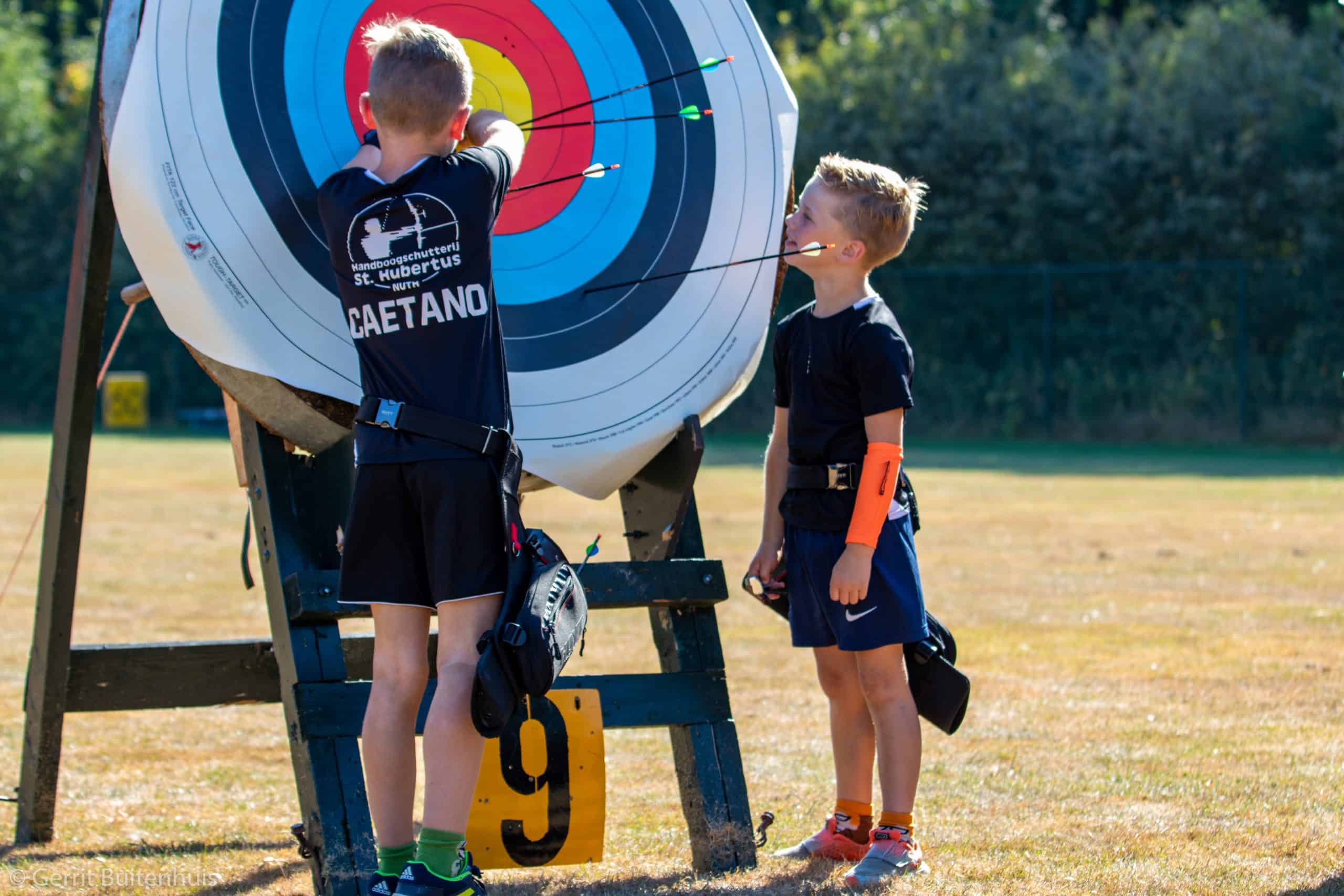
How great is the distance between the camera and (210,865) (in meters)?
3.53

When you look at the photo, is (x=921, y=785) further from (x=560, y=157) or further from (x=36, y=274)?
(x=36, y=274)

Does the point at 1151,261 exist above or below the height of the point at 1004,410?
above

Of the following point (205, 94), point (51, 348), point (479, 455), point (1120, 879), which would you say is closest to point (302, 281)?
point (205, 94)

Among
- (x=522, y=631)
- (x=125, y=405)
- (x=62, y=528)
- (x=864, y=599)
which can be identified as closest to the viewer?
(x=522, y=631)

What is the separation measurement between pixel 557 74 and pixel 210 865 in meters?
1.93

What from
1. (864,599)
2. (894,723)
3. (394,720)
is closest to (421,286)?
(394,720)

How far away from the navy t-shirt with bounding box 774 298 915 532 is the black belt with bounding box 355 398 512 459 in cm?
78

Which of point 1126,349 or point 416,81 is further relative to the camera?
point 1126,349

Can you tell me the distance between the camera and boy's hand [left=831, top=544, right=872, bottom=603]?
10.5 feet

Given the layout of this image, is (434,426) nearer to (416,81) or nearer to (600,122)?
(416,81)

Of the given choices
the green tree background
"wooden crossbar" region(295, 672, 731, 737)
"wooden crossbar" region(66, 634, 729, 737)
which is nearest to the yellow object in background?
the green tree background

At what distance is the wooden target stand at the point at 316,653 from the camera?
311 cm

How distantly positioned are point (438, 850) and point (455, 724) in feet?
0.71

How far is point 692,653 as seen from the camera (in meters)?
3.52
